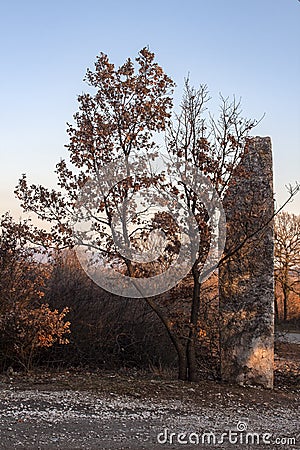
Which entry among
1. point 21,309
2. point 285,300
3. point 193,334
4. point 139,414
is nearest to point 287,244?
point 285,300

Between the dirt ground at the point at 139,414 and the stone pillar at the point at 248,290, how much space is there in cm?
42

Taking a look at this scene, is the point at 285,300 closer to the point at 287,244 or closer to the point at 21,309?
the point at 287,244

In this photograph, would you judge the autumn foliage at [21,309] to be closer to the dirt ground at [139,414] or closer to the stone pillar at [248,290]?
the dirt ground at [139,414]

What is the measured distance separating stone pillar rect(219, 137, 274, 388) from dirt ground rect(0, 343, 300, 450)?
415mm

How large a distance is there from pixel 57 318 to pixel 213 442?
3.89 meters

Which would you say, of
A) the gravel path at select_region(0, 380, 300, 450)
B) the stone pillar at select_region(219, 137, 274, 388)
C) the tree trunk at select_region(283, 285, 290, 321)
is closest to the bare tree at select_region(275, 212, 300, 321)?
Result: the tree trunk at select_region(283, 285, 290, 321)

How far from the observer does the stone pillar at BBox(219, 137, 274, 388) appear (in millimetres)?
8781

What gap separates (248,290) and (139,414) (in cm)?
308

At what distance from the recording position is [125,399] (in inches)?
282

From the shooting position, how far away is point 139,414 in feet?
21.2

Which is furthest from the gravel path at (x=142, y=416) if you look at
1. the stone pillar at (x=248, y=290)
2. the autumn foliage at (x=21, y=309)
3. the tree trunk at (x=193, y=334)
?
the autumn foliage at (x=21, y=309)

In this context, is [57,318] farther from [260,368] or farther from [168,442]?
[168,442]

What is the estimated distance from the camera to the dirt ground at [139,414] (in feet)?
17.8

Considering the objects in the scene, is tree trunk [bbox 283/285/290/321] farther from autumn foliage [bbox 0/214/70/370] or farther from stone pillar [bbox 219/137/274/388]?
autumn foliage [bbox 0/214/70/370]
